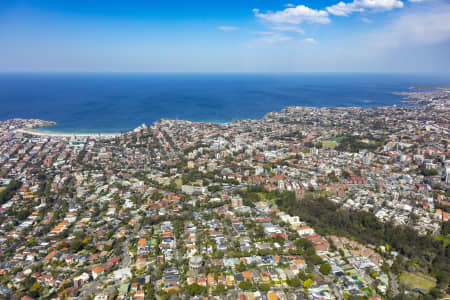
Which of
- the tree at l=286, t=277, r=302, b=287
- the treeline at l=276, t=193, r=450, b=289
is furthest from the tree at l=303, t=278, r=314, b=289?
the treeline at l=276, t=193, r=450, b=289

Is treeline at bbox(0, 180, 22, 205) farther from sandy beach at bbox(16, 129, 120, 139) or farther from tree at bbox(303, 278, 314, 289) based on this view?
tree at bbox(303, 278, 314, 289)

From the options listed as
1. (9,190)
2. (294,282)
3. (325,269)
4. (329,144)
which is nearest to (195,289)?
(294,282)

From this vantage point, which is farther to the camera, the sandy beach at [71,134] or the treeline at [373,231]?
the sandy beach at [71,134]

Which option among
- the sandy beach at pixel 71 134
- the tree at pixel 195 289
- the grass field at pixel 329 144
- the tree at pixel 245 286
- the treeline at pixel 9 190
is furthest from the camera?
the sandy beach at pixel 71 134

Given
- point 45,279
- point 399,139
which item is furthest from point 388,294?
point 399,139

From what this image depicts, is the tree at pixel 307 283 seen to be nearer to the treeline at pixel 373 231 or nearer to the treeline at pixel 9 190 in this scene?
the treeline at pixel 373 231

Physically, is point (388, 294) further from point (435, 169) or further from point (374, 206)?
point (435, 169)

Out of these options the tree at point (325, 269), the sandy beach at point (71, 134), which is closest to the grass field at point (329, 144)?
the tree at point (325, 269)

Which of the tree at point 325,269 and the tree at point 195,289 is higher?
the tree at point 325,269
